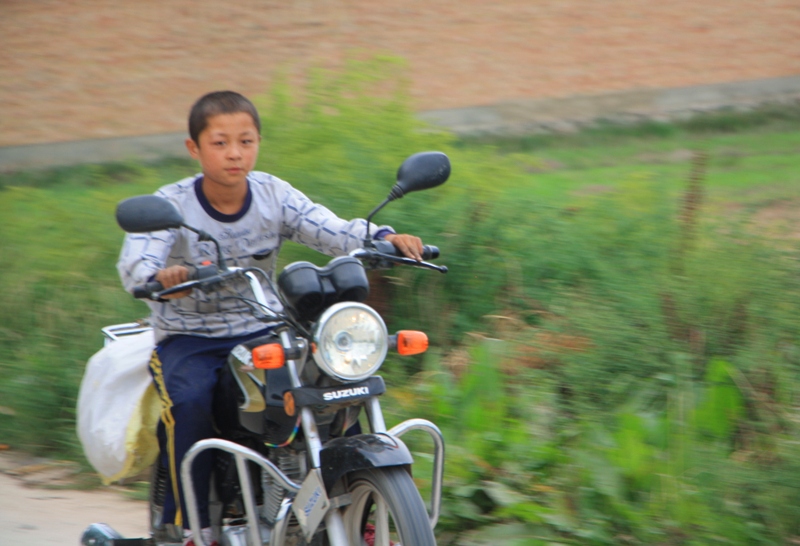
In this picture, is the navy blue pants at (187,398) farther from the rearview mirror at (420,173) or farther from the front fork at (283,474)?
the rearview mirror at (420,173)

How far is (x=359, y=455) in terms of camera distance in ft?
8.50

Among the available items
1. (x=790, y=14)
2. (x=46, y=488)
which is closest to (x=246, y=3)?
(x=790, y=14)

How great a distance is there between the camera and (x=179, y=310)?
3.23 metres

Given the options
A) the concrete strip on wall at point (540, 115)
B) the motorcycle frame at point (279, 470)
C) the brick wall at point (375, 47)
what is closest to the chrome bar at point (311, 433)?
the motorcycle frame at point (279, 470)

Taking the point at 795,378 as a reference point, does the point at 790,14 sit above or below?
above

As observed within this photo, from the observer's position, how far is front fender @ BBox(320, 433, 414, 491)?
2574 millimetres

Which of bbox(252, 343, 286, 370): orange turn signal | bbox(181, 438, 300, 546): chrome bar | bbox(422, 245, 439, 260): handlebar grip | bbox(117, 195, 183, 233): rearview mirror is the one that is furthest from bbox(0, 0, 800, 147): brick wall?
bbox(252, 343, 286, 370): orange turn signal

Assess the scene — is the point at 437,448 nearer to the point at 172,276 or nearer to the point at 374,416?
the point at 374,416

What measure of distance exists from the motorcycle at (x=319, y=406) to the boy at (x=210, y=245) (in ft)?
0.39

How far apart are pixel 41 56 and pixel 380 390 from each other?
14626 millimetres

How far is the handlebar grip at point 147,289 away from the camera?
2691mm

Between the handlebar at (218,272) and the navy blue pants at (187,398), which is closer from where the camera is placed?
the handlebar at (218,272)

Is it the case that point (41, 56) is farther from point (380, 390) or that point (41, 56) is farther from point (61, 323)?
point (380, 390)

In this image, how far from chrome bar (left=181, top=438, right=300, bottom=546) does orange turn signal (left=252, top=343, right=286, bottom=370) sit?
342 millimetres
